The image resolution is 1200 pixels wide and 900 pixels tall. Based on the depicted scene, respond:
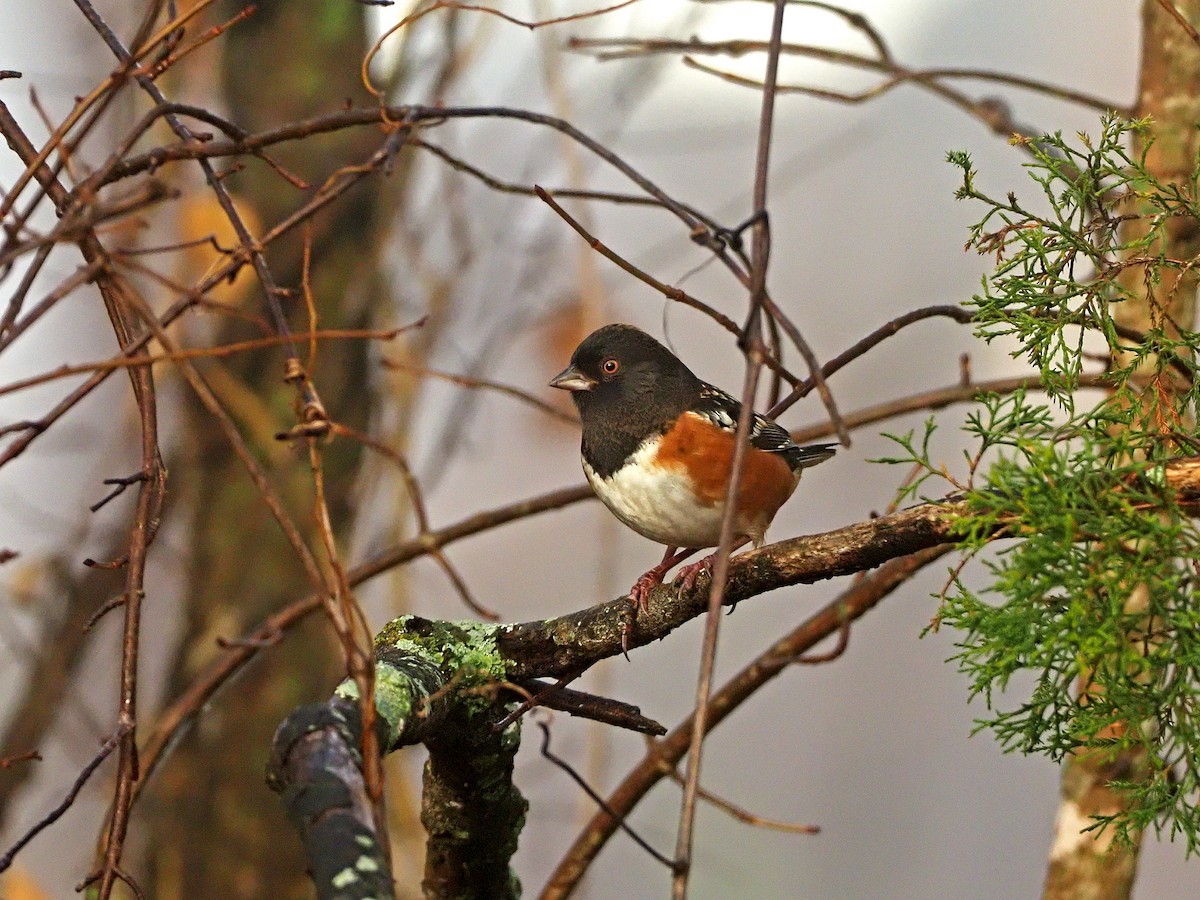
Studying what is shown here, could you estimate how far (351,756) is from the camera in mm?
773

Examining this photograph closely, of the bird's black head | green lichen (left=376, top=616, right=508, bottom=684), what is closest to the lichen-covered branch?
green lichen (left=376, top=616, right=508, bottom=684)

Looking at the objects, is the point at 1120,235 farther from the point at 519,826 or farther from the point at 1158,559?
the point at 519,826

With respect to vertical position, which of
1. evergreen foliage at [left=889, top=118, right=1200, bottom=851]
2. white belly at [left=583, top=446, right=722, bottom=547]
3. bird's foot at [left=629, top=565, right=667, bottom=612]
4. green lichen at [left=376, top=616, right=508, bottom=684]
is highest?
white belly at [left=583, top=446, right=722, bottom=547]

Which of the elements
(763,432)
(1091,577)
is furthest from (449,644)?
(763,432)

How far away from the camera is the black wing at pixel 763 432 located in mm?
1722

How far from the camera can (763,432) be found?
178cm

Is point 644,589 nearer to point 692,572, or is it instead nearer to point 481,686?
point 692,572

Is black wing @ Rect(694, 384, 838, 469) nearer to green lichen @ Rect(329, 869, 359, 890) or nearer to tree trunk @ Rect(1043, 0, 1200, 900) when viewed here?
tree trunk @ Rect(1043, 0, 1200, 900)

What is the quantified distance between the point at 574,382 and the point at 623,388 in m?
0.09

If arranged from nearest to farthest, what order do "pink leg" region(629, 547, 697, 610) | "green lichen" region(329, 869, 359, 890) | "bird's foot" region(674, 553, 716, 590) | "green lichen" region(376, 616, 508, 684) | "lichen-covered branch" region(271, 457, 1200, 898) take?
"green lichen" region(329, 869, 359, 890) < "lichen-covered branch" region(271, 457, 1200, 898) < "green lichen" region(376, 616, 508, 684) < "bird's foot" region(674, 553, 716, 590) < "pink leg" region(629, 547, 697, 610)

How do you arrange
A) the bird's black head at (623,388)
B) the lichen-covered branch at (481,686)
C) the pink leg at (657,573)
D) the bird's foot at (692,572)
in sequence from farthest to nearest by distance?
the bird's black head at (623,388)
the pink leg at (657,573)
the bird's foot at (692,572)
the lichen-covered branch at (481,686)

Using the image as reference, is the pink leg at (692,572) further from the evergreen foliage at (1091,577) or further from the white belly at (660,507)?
the evergreen foliage at (1091,577)

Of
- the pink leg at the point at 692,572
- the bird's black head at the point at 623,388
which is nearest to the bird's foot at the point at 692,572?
the pink leg at the point at 692,572

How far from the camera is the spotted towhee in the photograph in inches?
63.3
